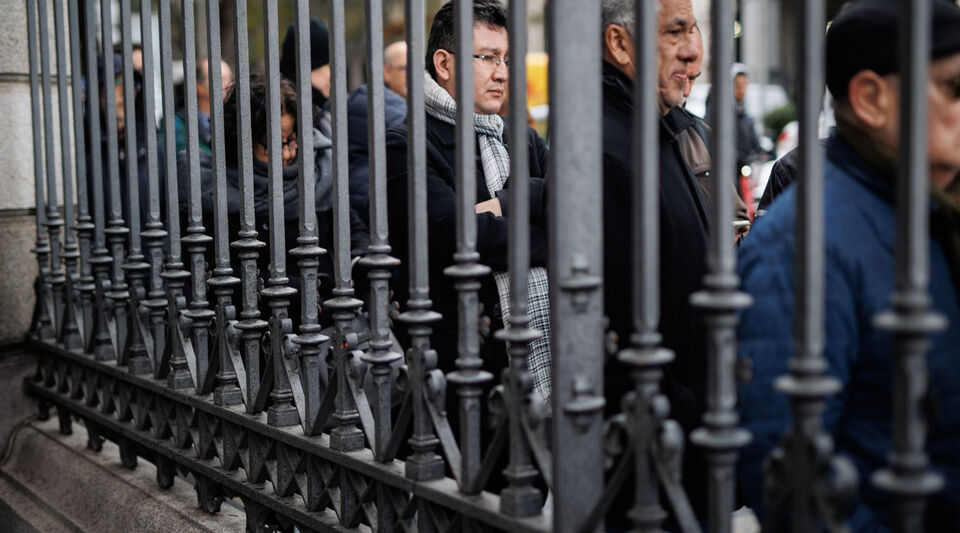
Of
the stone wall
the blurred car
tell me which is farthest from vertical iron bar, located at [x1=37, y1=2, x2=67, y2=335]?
the blurred car

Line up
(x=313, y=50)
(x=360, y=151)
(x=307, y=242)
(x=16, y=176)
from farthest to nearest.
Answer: (x=313, y=50)
(x=360, y=151)
(x=16, y=176)
(x=307, y=242)

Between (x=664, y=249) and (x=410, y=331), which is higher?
(x=664, y=249)

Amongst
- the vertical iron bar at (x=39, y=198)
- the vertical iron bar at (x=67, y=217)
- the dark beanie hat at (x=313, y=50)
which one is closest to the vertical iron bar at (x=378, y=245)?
the vertical iron bar at (x=67, y=217)

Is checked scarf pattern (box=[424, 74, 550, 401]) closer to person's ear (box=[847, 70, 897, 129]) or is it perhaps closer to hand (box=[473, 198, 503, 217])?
hand (box=[473, 198, 503, 217])

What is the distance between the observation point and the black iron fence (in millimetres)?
1991

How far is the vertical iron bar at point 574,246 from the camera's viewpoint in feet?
7.51

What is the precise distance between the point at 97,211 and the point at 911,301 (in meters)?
3.54

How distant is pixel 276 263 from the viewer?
11.3 ft

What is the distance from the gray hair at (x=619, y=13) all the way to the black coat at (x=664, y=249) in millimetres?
141

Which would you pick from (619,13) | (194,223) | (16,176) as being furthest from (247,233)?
(16,176)

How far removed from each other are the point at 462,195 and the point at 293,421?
1139mm

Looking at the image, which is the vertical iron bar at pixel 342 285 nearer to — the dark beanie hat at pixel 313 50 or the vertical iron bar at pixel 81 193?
the vertical iron bar at pixel 81 193

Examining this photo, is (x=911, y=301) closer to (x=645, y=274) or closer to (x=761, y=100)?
(x=645, y=274)

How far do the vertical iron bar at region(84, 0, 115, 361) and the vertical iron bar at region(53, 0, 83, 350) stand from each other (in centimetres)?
16
